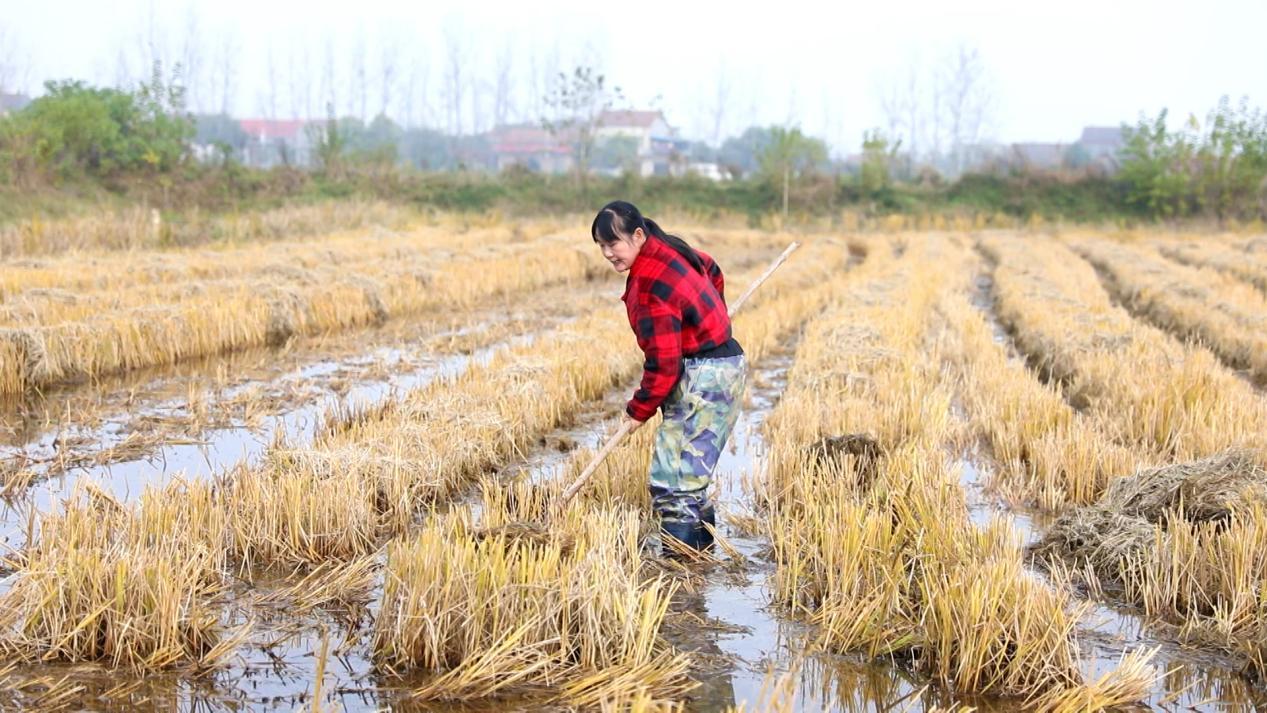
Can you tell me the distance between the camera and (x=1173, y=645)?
3605 millimetres

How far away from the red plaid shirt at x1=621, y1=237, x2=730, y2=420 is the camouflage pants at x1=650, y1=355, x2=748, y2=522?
0.37ft

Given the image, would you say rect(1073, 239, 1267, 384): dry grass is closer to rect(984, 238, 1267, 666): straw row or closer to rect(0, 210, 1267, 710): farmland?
rect(0, 210, 1267, 710): farmland

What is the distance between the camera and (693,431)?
427cm

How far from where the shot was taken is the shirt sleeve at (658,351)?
412cm

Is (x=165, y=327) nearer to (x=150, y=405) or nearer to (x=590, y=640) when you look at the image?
(x=150, y=405)

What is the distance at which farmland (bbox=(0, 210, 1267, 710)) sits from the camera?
3.25 meters

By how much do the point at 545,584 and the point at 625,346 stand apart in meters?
5.58

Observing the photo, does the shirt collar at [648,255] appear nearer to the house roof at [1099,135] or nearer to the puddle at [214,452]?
the puddle at [214,452]

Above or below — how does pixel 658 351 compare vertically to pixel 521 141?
below

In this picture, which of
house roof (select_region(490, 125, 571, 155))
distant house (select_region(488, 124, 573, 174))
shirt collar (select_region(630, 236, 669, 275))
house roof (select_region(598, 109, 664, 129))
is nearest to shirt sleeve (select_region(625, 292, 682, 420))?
shirt collar (select_region(630, 236, 669, 275))

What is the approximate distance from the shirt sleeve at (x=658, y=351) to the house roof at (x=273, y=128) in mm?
66493

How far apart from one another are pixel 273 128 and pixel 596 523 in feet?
227

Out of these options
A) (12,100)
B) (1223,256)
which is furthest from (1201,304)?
(12,100)

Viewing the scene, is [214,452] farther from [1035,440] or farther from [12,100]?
[12,100]
